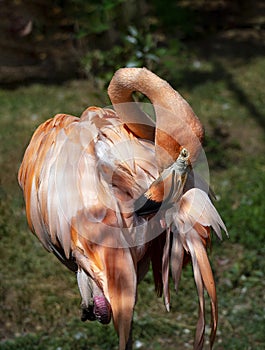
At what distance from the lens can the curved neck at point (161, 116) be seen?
7.07ft

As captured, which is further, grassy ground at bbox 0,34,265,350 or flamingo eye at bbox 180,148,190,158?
grassy ground at bbox 0,34,265,350

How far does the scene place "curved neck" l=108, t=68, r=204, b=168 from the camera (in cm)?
215

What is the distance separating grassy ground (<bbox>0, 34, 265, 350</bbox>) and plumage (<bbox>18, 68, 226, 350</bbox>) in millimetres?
967

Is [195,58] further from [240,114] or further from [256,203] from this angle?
[256,203]

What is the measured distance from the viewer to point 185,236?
2223mm

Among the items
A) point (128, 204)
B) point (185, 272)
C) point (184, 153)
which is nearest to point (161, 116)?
point (184, 153)

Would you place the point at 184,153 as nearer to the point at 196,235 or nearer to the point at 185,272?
the point at 196,235

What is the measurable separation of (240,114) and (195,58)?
115 centimetres

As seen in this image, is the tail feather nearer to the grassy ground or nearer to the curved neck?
the curved neck

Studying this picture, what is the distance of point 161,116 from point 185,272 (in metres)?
1.64

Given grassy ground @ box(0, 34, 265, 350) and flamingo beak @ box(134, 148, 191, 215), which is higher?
flamingo beak @ box(134, 148, 191, 215)

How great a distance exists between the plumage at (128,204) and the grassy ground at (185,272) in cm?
97

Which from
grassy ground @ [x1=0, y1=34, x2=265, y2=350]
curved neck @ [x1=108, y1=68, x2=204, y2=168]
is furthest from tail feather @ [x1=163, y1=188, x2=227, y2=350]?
grassy ground @ [x1=0, y1=34, x2=265, y2=350]

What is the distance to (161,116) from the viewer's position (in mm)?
2219
